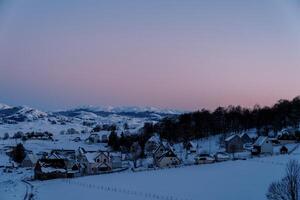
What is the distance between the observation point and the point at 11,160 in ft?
222

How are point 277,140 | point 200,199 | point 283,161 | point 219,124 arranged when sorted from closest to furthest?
1. point 200,199
2. point 283,161
3. point 277,140
4. point 219,124

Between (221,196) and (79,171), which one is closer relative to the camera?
(221,196)

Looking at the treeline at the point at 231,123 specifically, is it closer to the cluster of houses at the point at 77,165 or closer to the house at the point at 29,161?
the house at the point at 29,161

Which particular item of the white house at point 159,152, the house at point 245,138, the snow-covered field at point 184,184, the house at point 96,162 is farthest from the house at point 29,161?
the house at point 245,138

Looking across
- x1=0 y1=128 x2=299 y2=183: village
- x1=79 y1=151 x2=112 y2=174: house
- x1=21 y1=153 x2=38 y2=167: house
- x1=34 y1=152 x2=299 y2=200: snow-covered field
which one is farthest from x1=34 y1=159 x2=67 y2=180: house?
x1=21 y1=153 x2=38 y2=167: house

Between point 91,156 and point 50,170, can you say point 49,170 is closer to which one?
point 50,170

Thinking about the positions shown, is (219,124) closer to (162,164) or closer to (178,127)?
(178,127)

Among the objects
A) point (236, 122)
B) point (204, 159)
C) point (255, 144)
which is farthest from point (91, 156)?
point (236, 122)

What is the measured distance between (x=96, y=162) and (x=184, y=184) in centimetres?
1792

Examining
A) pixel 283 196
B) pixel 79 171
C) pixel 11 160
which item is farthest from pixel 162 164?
pixel 11 160

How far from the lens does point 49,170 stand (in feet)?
138

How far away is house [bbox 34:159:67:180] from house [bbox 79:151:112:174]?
3.87 meters

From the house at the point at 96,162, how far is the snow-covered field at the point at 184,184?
8676 mm

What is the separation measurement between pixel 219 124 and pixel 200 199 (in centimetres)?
5343
